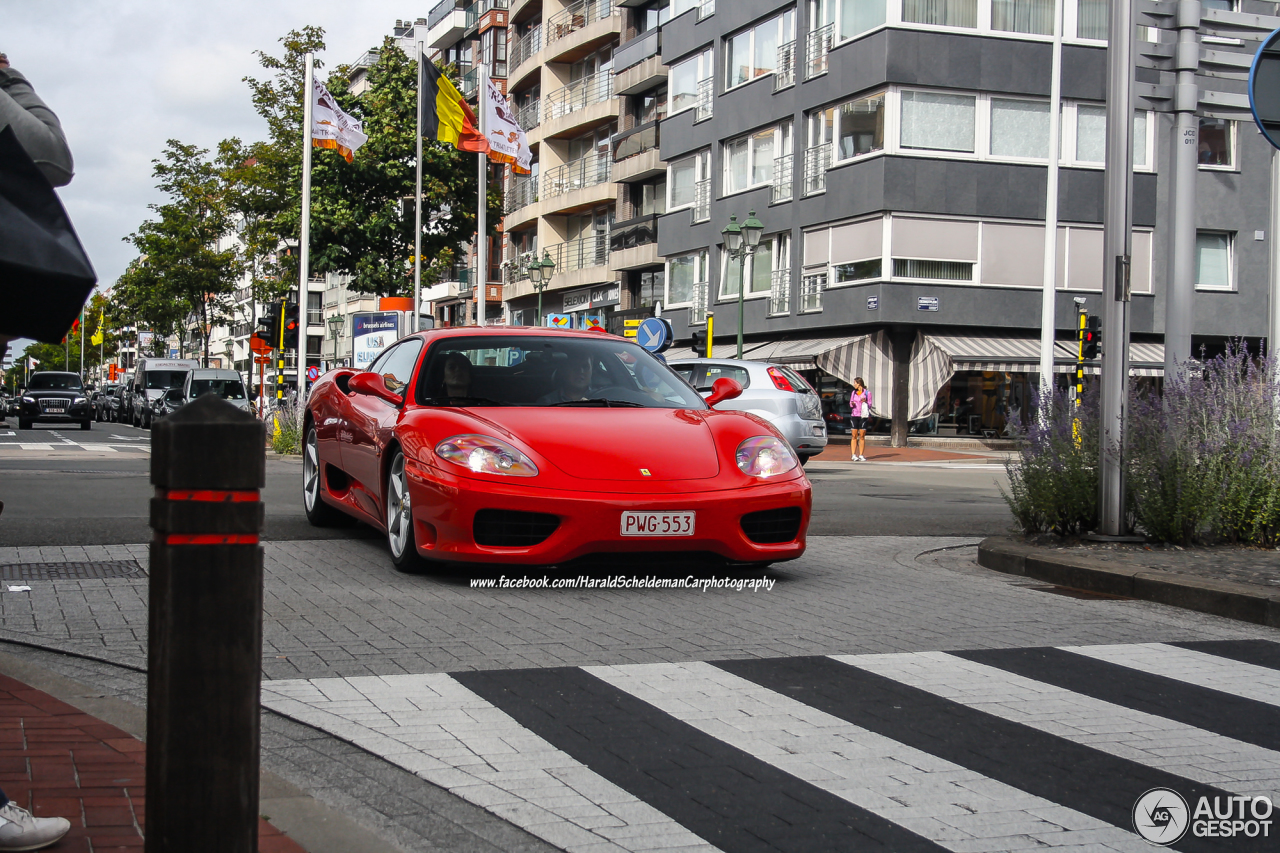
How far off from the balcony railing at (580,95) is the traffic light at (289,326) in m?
25.0

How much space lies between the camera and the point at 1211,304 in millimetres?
37594

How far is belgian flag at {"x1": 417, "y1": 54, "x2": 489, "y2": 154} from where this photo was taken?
103ft

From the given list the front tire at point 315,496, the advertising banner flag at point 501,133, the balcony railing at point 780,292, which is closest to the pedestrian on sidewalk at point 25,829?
the front tire at point 315,496

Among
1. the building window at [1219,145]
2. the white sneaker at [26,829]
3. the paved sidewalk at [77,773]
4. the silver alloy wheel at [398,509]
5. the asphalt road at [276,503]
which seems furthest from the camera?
the building window at [1219,145]

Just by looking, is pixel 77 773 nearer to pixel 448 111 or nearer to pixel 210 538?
pixel 210 538

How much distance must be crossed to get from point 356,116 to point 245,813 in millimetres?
39320

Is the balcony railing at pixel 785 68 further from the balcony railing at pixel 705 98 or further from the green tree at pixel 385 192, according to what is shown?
the green tree at pixel 385 192

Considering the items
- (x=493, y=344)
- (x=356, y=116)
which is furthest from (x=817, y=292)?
(x=493, y=344)

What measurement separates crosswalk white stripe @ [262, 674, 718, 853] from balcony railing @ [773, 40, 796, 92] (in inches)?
1402

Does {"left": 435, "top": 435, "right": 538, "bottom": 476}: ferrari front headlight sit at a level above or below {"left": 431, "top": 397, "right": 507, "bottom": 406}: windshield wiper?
below

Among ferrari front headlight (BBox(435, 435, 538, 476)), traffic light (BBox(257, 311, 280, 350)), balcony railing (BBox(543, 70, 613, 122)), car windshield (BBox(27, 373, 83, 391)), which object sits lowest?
ferrari front headlight (BBox(435, 435, 538, 476))

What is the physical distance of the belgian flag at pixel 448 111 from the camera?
31.5 meters

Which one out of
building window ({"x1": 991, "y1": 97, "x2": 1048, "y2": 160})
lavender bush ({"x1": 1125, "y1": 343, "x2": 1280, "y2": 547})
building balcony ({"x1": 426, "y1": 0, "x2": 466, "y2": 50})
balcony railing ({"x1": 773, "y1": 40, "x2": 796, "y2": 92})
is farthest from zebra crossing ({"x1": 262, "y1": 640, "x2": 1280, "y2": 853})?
building balcony ({"x1": 426, "y1": 0, "x2": 466, "y2": 50})

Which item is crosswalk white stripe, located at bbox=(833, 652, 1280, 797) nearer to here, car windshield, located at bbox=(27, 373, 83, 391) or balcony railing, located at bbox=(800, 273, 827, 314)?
balcony railing, located at bbox=(800, 273, 827, 314)
